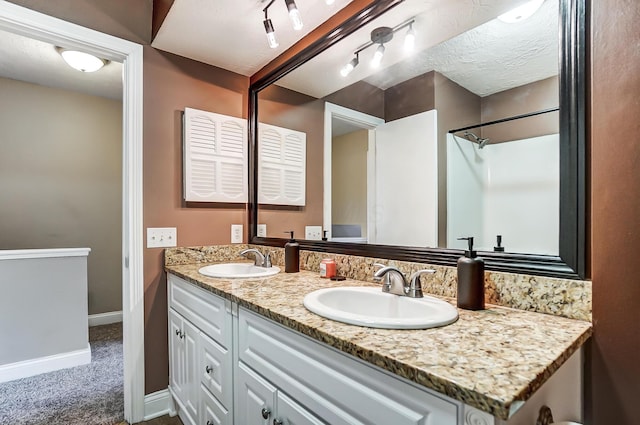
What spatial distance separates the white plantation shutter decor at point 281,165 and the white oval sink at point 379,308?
887 millimetres

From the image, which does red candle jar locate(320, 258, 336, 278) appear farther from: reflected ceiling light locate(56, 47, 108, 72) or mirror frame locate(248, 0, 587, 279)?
reflected ceiling light locate(56, 47, 108, 72)

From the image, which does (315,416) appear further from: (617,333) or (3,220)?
(3,220)

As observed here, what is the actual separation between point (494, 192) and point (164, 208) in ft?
5.71

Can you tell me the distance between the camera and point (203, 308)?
4.74 feet

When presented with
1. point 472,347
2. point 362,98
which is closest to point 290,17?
point 362,98

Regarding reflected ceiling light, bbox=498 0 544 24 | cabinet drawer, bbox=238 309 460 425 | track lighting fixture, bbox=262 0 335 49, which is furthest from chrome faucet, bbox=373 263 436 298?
track lighting fixture, bbox=262 0 335 49

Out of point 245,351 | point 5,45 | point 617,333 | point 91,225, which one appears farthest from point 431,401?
point 91,225

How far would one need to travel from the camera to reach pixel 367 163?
1585 millimetres

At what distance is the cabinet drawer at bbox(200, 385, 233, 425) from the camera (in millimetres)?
1259

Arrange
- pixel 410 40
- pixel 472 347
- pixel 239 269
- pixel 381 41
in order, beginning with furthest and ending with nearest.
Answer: pixel 239 269 → pixel 381 41 → pixel 410 40 → pixel 472 347

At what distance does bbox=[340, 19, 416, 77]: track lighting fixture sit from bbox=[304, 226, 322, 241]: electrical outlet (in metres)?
0.89

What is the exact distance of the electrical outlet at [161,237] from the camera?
185cm

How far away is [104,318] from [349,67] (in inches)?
139

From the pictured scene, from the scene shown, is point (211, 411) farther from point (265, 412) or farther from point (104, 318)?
point (104, 318)
